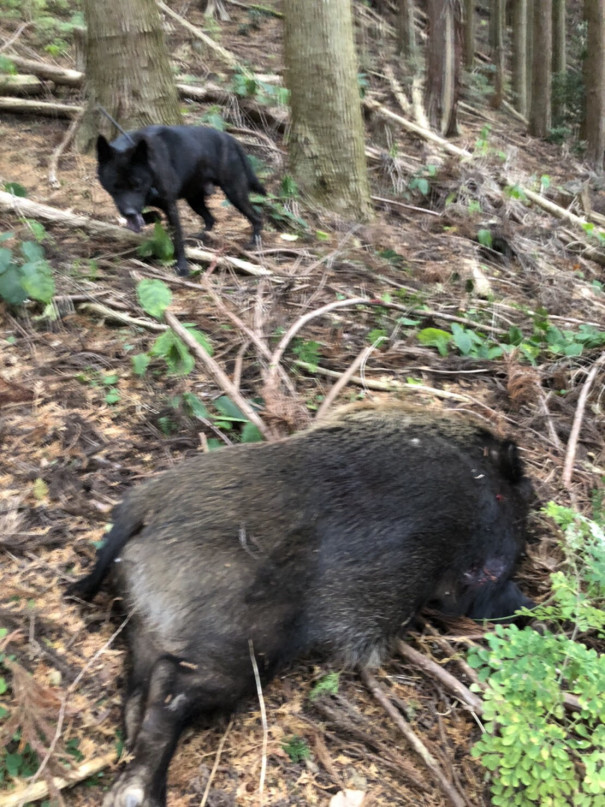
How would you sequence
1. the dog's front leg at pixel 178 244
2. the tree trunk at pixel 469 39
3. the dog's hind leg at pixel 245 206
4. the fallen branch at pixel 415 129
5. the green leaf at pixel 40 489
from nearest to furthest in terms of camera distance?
the green leaf at pixel 40 489, the dog's front leg at pixel 178 244, the dog's hind leg at pixel 245 206, the fallen branch at pixel 415 129, the tree trunk at pixel 469 39

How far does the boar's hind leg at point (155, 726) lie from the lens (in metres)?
1.92

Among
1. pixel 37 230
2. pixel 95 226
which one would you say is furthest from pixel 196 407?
pixel 95 226

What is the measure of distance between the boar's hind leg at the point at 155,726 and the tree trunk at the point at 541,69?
51.5 ft

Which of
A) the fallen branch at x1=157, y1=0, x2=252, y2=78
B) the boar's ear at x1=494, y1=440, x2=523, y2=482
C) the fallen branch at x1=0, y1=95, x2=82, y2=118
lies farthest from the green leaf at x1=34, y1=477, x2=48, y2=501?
the fallen branch at x1=157, y1=0, x2=252, y2=78

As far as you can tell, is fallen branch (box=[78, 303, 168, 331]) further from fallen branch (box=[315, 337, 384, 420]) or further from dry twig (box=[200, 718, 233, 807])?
dry twig (box=[200, 718, 233, 807])

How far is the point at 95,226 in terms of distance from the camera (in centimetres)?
484

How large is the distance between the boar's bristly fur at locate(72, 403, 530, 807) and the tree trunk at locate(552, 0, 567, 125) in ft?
52.0

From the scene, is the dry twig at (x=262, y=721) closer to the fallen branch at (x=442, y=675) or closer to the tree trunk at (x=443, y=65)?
the fallen branch at (x=442, y=675)

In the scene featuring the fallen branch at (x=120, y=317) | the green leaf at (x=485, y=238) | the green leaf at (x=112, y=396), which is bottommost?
the green leaf at (x=485, y=238)

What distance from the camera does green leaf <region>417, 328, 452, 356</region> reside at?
4.36 m

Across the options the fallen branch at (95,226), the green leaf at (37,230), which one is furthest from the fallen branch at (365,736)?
the green leaf at (37,230)

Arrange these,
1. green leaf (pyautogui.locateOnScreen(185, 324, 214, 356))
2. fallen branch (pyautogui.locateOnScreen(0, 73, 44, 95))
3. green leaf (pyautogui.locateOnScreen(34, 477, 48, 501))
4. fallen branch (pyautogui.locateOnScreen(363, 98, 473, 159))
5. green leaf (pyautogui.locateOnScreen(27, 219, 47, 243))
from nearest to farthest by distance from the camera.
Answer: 1. green leaf (pyautogui.locateOnScreen(34, 477, 48, 501))
2. green leaf (pyautogui.locateOnScreen(185, 324, 214, 356))
3. green leaf (pyautogui.locateOnScreen(27, 219, 47, 243))
4. fallen branch (pyautogui.locateOnScreen(0, 73, 44, 95))
5. fallen branch (pyautogui.locateOnScreen(363, 98, 473, 159))

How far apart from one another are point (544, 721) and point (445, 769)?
1.53 feet

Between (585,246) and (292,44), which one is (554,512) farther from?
(585,246)
